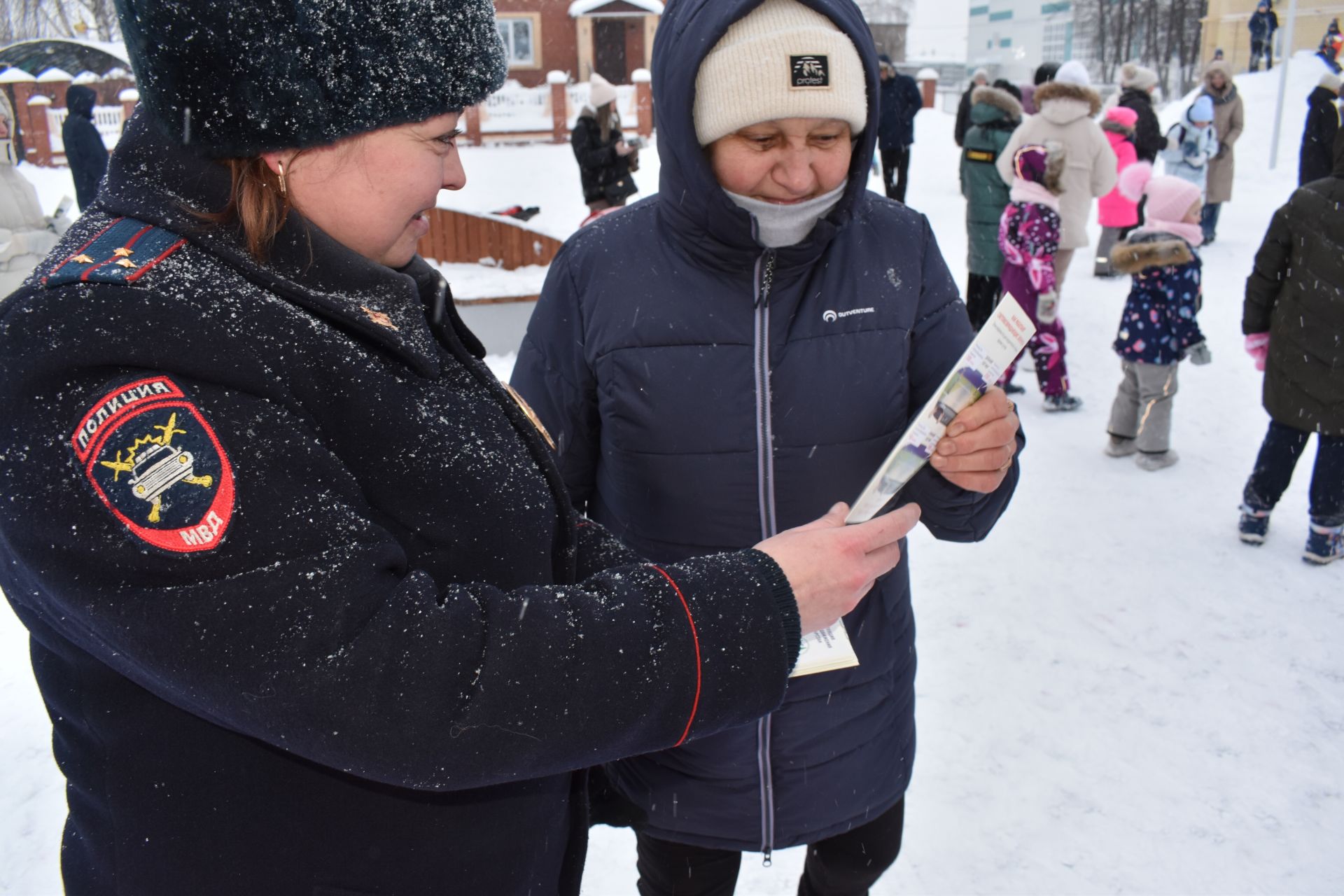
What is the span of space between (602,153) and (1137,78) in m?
6.23

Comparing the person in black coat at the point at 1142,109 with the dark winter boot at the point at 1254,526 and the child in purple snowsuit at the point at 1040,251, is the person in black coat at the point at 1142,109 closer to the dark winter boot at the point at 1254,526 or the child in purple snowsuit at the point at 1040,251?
the child in purple snowsuit at the point at 1040,251

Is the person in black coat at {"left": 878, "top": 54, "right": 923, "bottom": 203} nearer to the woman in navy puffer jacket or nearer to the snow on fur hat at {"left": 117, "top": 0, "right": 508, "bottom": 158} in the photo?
the woman in navy puffer jacket

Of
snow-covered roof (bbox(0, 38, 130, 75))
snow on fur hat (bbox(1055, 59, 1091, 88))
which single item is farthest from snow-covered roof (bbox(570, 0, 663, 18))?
snow on fur hat (bbox(1055, 59, 1091, 88))

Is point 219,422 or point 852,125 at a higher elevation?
point 852,125

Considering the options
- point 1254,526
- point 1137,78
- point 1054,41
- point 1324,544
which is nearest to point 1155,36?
point 1054,41

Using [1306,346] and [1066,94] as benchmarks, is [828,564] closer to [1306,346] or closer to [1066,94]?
[1306,346]

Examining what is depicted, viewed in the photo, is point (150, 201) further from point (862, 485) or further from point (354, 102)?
point (862, 485)

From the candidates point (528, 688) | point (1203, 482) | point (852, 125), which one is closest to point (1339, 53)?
point (1203, 482)

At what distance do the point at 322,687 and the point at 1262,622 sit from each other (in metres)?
4.16

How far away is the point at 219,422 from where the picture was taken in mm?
845

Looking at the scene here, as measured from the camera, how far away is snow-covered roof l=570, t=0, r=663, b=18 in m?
27.2

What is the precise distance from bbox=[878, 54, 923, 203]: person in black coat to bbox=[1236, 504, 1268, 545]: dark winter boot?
835cm

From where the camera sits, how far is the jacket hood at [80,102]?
955 cm

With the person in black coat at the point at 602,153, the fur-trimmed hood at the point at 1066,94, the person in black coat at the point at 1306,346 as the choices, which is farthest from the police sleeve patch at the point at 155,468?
the person in black coat at the point at 602,153
